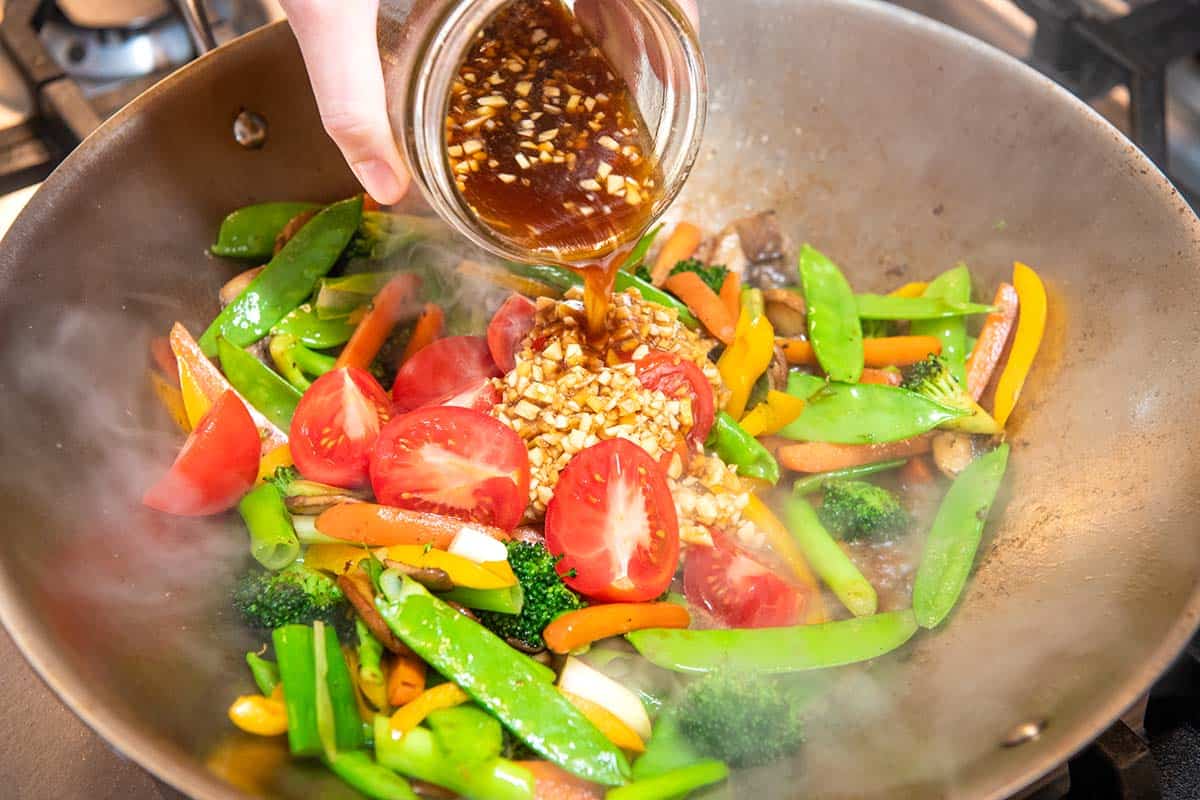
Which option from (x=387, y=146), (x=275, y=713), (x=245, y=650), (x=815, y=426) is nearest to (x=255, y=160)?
(x=387, y=146)

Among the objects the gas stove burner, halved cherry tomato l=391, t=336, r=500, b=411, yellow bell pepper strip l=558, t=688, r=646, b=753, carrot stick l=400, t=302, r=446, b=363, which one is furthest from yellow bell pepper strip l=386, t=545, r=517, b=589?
the gas stove burner

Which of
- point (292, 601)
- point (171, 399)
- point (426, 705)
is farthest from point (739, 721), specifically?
point (171, 399)

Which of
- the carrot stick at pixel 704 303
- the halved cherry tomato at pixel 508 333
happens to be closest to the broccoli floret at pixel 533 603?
the halved cherry tomato at pixel 508 333

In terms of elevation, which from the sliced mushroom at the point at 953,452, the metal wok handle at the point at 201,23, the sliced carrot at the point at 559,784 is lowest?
the sliced carrot at the point at 559,784

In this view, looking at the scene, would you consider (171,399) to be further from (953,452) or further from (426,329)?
(953,452)

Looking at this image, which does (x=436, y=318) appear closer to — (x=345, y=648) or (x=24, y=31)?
(x=345, y=648)

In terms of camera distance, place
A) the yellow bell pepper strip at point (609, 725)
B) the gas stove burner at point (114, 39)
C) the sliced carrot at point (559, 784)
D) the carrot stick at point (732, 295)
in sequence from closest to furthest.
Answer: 1. the sliced carrot at point (559, 784)
2. the yellow bell pepper strip at point (609, 725)
3. the carrot stick at point (732, 295)
4. the gas stove burner at point (114, 39)

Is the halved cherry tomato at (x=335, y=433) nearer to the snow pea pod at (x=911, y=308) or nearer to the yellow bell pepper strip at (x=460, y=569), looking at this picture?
the yellow bell pepper strip at (x=460, y=569)
